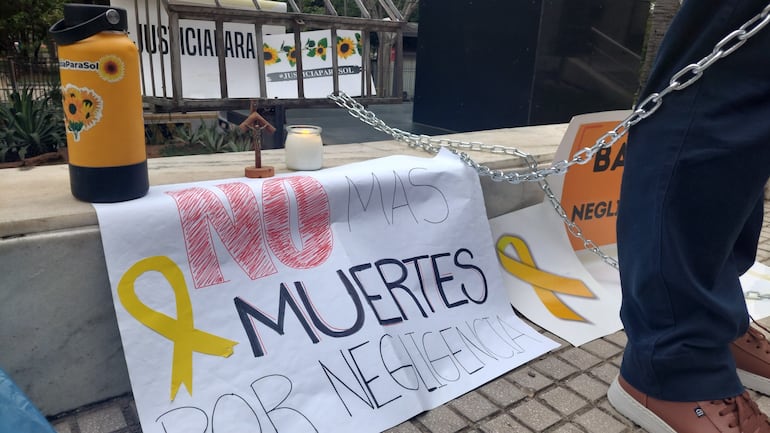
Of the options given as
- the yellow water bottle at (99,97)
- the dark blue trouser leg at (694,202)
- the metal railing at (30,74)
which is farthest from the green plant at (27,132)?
the dark blue trouser leg at (694,202)

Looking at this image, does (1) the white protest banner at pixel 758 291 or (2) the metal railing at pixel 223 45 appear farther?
(2) the metal railing at pixel 223 45

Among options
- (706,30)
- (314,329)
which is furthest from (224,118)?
(706,30)

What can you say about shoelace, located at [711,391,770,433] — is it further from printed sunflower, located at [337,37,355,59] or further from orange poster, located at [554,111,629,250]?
printed sunflower, located at [337,37,355,59]

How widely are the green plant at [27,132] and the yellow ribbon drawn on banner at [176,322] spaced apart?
4.30 metres

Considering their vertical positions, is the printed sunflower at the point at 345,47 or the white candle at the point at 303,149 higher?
the printed sunflower at the point at 345,47

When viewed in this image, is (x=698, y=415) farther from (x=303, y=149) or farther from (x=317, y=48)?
(x=317, y=48)

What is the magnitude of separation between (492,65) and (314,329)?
16.3 feet

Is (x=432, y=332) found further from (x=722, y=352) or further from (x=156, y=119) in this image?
(x=156, y=119)

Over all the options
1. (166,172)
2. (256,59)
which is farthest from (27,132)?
(166,172)

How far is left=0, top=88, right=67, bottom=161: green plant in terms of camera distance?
5039 millimetres

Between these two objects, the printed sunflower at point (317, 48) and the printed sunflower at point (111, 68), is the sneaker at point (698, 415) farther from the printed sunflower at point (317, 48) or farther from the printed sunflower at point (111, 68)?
the printed sunflower at point (317, 48)

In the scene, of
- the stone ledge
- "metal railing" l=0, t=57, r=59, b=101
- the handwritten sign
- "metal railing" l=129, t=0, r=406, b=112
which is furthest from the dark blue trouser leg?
"metal railing" l=0, t=57, r=59, b=101

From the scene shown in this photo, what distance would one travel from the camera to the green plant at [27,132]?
5.04 metres

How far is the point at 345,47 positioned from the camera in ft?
10.7
